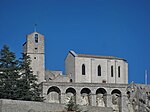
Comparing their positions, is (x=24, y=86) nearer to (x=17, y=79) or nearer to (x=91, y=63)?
(x=17, y=79)

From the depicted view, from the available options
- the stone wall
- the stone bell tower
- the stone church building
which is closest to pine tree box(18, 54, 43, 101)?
the stone wall

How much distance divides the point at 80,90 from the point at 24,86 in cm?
1686

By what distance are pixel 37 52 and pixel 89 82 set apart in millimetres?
11286

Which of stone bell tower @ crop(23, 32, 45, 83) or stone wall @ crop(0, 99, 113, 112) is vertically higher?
stone bell tower @ crop(23, 32, 45, 83)

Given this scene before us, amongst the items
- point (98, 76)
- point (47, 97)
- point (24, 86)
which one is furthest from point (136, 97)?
point (24, 86)

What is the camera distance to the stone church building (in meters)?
77.6

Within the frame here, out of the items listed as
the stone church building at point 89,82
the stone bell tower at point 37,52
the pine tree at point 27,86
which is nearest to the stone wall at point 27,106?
the pine tree at point 27,86

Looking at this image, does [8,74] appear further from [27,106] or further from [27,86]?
[27,106]

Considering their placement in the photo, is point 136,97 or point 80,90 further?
point 136,97

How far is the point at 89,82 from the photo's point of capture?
81.9 meters

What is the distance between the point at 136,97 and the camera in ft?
277

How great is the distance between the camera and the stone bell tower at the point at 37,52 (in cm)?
7819

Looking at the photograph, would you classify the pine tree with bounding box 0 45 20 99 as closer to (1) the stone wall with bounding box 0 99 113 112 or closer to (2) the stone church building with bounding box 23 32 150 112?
(1) the stone wall with bounding box 0 99 113 112

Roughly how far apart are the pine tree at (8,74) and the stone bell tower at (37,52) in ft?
41.5
